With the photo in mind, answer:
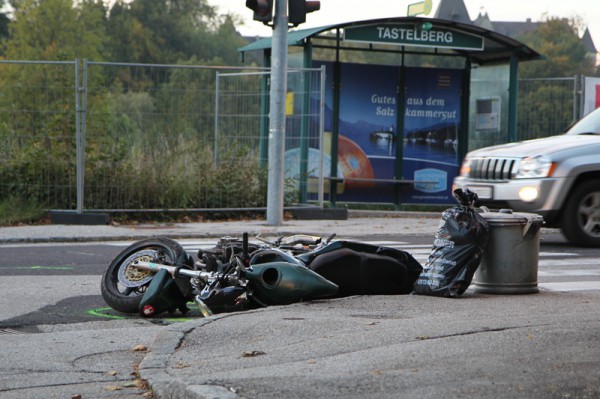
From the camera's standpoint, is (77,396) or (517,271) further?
(517,271)

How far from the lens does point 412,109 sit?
21.2 meters

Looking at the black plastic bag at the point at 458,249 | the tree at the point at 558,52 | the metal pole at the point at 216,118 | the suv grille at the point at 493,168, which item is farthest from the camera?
the tree at the point at 558,52

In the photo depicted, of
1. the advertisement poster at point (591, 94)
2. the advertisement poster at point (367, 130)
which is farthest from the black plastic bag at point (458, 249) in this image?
the advertisement poster at point (591, 94)

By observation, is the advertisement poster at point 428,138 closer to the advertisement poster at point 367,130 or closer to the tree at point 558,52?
the advertisement poster at point 367,130

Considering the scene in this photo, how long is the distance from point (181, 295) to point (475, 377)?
3.64m

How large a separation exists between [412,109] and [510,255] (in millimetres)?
12603

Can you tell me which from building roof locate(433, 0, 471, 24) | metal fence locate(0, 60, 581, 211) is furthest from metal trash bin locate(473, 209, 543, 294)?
building roof locate(433, 0, 471, 24)

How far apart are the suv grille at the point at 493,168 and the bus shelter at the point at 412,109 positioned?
6154 millimetres

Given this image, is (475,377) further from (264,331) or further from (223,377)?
(264,331)

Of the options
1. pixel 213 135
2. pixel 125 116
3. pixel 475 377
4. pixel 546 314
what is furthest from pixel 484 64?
pixel 475 377

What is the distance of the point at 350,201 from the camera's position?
67.8 feet

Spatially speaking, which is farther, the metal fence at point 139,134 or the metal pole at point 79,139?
the metal fence at point 139,134

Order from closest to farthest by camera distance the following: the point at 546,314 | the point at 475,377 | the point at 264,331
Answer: the point at 475,377
the point at 264,331
the point at 546,314

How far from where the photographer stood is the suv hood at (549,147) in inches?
523
